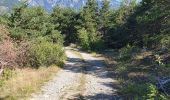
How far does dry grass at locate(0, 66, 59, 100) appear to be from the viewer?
19.9 meters

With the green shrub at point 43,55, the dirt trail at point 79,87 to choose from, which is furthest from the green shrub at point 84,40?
the dirt trail at point 79,87

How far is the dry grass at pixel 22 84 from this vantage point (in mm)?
19922

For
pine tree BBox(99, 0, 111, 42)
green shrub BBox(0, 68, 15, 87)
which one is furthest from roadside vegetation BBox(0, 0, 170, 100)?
pine tree BBox(99, 0, 111, 42)

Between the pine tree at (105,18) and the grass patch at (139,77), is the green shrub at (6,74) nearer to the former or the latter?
the grass patch at (139,77)

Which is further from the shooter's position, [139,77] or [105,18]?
[105,18]

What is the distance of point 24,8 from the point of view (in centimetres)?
3859

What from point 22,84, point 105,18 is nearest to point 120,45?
point 105,18

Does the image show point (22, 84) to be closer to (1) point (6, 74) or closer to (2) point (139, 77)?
(1) point (6, 74)

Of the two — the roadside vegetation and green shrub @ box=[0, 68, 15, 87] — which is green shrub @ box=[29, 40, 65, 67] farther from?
green shrub @ box=[0, 68, 15, 87]

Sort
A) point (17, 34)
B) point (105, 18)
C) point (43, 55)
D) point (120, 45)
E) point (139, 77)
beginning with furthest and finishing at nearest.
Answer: point (105, 18) < point (120, 45) < point (17, 34) < point (43, 55) < point (139, 77)

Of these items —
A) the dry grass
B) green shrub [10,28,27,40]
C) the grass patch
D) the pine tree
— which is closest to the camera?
the dry grass

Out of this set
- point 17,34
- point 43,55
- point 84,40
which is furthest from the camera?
point 84,40

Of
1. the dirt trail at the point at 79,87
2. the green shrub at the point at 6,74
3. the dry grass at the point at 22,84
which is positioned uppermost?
the green shrub at the point at 6,74

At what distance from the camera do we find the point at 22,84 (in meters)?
22.3
